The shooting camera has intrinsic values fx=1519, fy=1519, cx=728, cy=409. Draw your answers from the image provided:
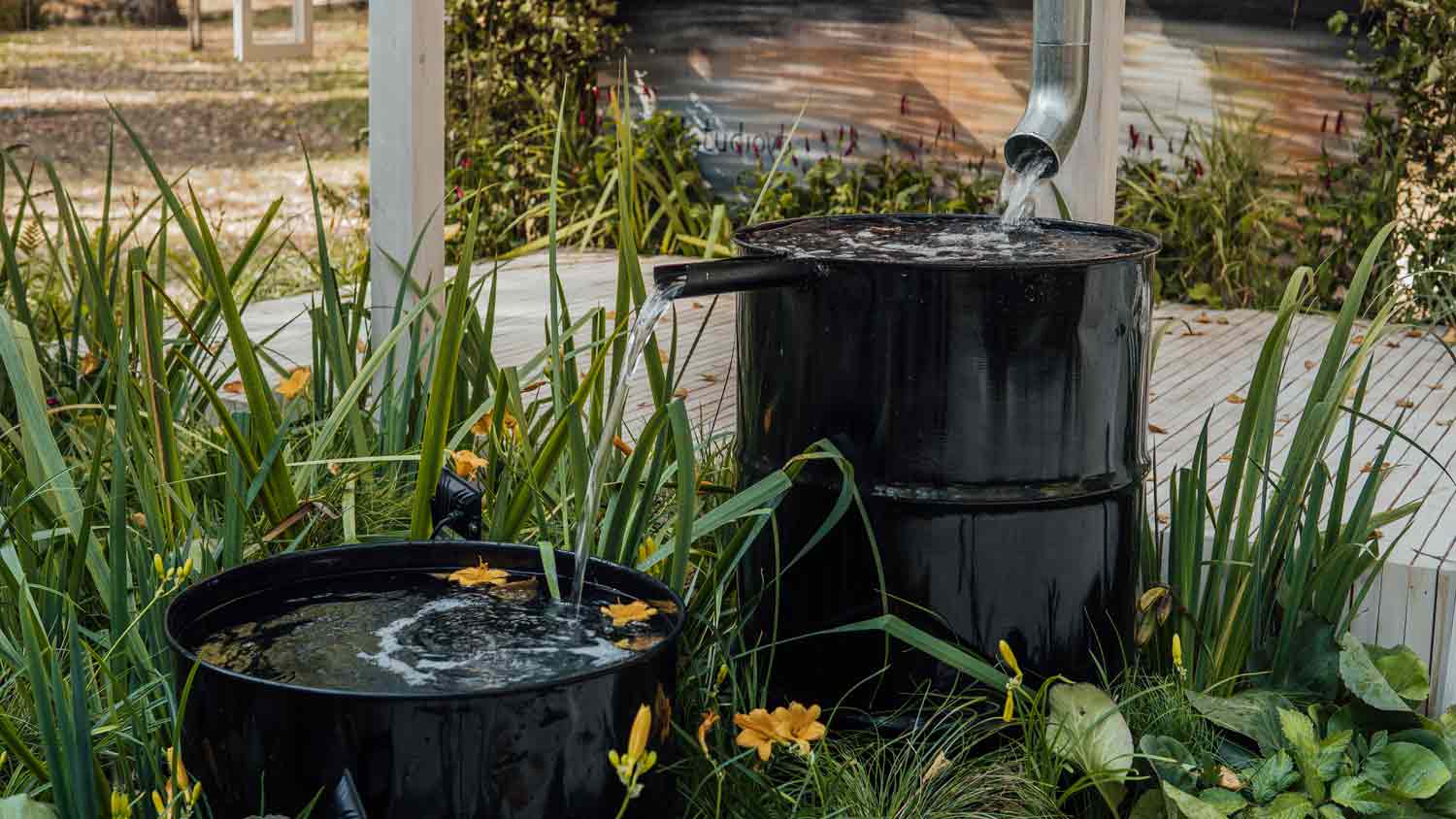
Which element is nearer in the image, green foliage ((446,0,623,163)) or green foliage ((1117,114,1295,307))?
green foliage ((1117,114,1295,307))

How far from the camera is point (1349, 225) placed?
5898 millimetres

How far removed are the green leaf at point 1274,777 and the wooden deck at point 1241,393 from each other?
18.8 inches

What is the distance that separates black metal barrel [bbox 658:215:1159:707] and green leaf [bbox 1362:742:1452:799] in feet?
1.46

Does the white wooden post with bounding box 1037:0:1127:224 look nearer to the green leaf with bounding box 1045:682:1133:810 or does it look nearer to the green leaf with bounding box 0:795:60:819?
the green leaf with bounding box 1045:682:1133:810

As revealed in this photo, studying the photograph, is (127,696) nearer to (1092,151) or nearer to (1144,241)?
(1144,241)

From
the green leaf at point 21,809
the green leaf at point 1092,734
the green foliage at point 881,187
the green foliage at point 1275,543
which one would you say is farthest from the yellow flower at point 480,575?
the green foliage at point 881,187

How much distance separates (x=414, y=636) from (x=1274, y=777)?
1.16 metres

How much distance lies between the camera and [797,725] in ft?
5.72

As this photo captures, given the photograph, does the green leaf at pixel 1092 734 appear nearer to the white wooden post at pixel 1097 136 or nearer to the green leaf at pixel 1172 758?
the green leaf at pixel 1172 758

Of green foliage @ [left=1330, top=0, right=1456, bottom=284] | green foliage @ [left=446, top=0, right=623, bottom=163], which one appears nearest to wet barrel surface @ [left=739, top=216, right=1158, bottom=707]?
green foliage @ [left=1330, top=0, right=1456, bottom=284]

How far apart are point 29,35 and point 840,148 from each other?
3652mm

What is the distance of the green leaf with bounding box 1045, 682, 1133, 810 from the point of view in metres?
1.96

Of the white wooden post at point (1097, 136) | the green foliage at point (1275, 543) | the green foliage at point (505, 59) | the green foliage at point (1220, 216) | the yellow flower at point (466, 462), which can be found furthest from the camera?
the green foliage at point (505, 59)

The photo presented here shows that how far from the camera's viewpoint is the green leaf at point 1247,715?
6.92 ft
